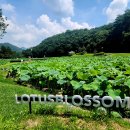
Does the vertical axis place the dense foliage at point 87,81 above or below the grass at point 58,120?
above

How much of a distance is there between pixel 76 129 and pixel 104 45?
84.7 meters

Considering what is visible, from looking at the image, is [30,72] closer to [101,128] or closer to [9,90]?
[9,90]

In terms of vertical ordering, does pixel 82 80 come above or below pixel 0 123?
above

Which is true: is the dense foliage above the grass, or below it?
above

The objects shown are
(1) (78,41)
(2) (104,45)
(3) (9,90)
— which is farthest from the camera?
(1) (78,41)

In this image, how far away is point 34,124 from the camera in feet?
24.2

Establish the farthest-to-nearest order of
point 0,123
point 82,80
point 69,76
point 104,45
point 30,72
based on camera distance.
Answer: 1. point 104,45
2. point 30,72
3. point 69,76
4. point 82,80
5. point 0,123

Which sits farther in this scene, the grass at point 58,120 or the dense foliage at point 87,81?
the dense foliage at point 87,81

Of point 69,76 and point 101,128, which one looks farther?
point 69,76

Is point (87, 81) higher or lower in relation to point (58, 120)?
higher

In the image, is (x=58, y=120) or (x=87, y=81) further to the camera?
(x=87, y=81)

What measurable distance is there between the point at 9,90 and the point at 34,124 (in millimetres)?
6245

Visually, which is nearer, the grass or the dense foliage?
the grass

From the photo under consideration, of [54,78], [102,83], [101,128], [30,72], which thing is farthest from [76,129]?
[30,72]
